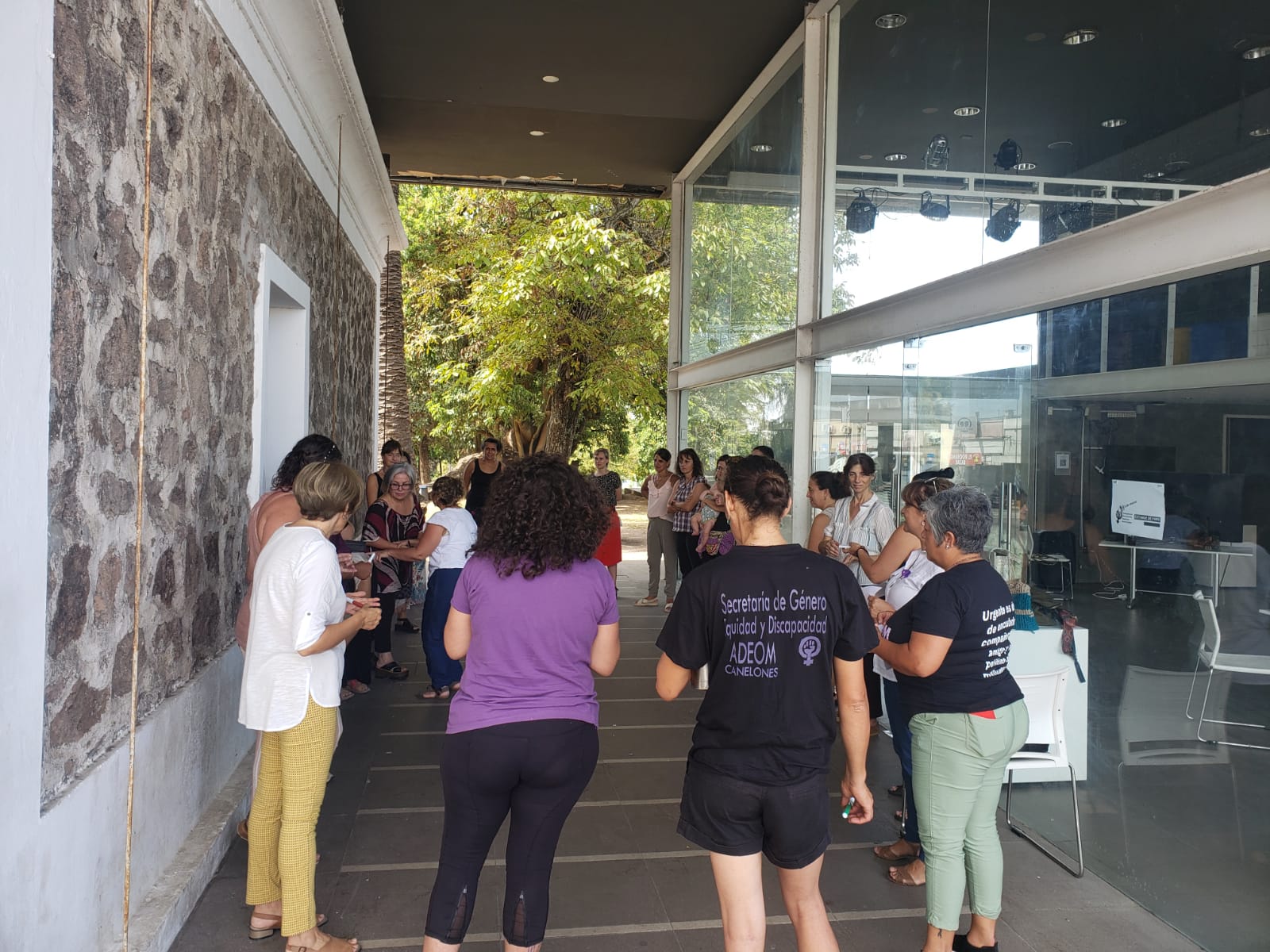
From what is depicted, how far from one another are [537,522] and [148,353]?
1.54 meters

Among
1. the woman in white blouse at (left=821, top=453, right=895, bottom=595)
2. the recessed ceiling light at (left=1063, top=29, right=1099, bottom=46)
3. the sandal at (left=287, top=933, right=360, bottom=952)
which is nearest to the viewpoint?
the sandal at (left=287, top=933, right=360, bottom=952)

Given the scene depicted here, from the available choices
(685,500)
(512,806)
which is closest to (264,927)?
(512,806)

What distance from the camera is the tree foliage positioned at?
16.1 m

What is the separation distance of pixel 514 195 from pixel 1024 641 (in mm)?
16108

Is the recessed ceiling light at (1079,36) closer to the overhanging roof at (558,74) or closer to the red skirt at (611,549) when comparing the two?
the overhanging roof at (558,74)

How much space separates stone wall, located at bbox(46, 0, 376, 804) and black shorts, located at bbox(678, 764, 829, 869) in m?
1.66

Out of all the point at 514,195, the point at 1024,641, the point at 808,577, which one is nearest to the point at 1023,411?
the point at 1024,641

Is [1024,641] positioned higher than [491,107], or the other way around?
[491,107]

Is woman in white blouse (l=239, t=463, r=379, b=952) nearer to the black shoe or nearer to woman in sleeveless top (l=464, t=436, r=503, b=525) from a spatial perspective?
the black shoe

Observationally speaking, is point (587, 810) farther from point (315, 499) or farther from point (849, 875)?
point (315, 499)

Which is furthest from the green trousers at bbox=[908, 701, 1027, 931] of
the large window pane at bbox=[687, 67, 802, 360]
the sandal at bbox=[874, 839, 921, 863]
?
the large window pane at bbox=[687, 67, 802, 360]

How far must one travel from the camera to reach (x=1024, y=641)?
15.1 feet

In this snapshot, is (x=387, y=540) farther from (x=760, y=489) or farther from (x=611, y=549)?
(x=760, y=489)

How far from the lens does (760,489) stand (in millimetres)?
2623
